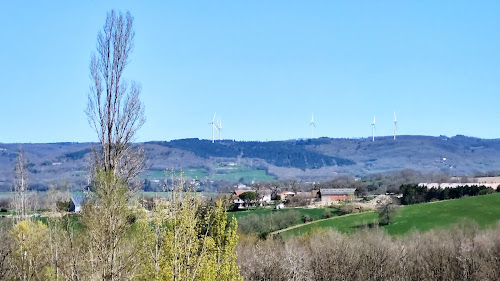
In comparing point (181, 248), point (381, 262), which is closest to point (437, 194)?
point (381, 262)

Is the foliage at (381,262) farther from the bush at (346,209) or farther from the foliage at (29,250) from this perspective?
the bush at (346,209)

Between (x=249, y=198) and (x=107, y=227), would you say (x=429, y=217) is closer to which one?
(x=249, y=198)

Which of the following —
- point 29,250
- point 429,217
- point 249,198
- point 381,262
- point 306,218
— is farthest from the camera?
point 249,198

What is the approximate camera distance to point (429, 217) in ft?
302

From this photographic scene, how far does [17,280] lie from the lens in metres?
35.7

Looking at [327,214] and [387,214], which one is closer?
[387,214]

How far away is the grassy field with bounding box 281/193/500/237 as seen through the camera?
280ft

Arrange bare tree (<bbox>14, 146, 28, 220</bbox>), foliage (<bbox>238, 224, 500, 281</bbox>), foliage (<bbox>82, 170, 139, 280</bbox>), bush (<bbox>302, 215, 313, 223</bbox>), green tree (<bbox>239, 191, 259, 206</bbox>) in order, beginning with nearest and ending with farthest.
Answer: foliage (<bbox>82, 170, 139, 280</bbox>) → bare tree (<bbox>14, 146, 28, 220</bbox>) → foliage (<bbox>238, 224, 500, 281</bbox>) → bush (<bbox>302, 215, 313, 223</bbox>) → green tree (<bbox>239, 191, 259, 206</bbox>)

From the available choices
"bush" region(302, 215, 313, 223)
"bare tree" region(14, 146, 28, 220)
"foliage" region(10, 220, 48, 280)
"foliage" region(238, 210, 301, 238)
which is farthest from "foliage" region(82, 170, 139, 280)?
"bush" region(302, 215, 313, 223)

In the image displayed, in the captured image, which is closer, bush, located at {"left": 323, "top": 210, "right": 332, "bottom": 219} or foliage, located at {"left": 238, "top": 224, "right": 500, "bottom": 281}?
foliage, located at {"left": 238, "top": 224, "right": 500, "bottom": 281}

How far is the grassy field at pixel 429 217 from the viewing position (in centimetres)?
8525

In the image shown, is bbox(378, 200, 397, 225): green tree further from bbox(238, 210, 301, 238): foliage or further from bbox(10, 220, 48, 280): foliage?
bbox(10, 220, 48, 280): foliage

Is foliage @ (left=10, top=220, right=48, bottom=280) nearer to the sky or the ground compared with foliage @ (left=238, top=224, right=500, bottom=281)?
nearer to the sky

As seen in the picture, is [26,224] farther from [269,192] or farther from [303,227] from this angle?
[269,192]
